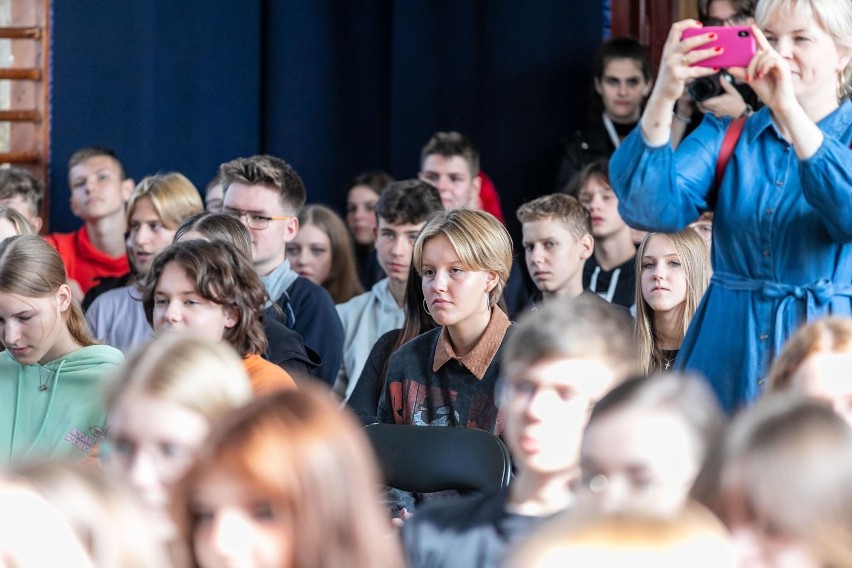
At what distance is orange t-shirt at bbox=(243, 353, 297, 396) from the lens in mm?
2717

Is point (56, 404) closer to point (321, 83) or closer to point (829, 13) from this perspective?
point (829, 13)

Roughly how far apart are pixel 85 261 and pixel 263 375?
2.64 m

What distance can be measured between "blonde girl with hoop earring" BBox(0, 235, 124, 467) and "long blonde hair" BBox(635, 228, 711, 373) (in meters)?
1.35

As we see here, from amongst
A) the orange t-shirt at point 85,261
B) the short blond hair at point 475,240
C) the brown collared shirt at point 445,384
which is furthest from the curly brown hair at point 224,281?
the orange t-shirt at point 85,261

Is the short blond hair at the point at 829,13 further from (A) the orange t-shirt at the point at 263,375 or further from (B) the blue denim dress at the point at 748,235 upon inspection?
(A) the orange t-shirt at the point at 263,375

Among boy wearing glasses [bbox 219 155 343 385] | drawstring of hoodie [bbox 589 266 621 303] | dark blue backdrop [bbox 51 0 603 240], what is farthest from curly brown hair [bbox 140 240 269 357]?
dark blue backdrop [bbox 51 0 603 240]

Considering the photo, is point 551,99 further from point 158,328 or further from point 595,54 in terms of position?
point 158,328

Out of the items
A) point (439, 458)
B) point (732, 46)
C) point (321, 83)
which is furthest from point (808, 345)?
point (321, 83)

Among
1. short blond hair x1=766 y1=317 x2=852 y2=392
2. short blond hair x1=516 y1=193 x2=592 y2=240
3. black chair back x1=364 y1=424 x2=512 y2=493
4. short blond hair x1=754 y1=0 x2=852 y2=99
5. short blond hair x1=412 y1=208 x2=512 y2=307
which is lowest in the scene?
black chair back x1=364 y1=424 x2=512 y2=493

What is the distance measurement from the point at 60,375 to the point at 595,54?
9.45 feet

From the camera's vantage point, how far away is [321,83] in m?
5.88

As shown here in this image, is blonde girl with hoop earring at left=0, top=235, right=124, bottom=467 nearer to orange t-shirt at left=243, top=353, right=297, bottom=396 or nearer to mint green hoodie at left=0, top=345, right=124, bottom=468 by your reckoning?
mint green hoodie at left=0, top=345, right=124, bottom=468

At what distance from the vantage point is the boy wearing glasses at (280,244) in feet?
13.3

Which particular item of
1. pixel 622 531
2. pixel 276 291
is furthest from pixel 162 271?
pixel 622 531
